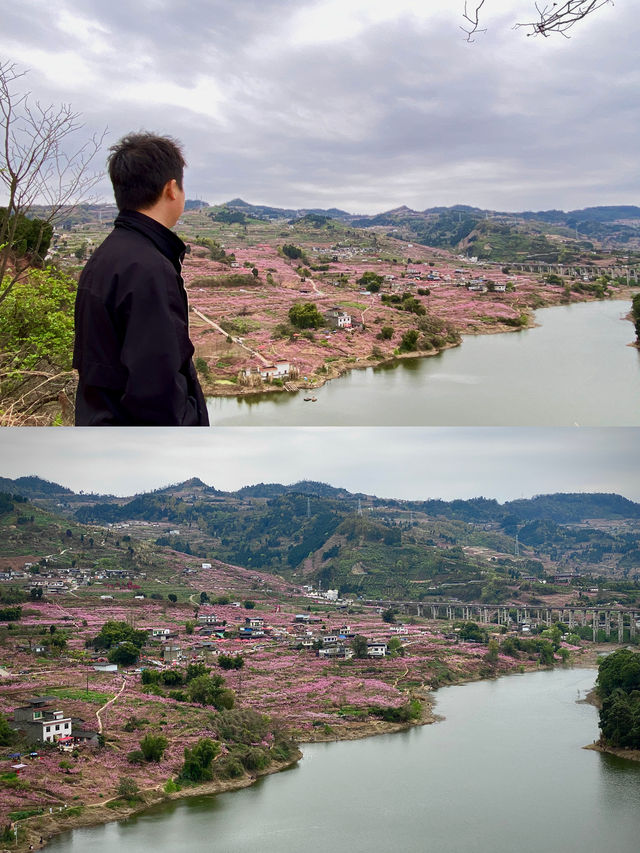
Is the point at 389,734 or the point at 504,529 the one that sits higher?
the point at 504,529

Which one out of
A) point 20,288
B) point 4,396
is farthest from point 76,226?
point 4,396

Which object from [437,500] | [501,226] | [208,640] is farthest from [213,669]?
[501,226]

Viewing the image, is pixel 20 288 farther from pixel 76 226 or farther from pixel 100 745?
pixel 76 226

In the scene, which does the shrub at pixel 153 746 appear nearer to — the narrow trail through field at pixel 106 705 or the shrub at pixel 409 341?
the narrow trail through field at pixel 106 705

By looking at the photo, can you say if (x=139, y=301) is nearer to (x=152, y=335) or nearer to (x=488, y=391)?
(x=152, y=335)

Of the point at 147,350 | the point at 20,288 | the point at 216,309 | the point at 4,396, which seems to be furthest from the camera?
the point at 216,309

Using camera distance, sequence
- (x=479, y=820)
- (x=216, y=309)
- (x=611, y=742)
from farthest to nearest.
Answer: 1. (x=216, y=309)
2. (x=611, y=742)
3. (x=479, y=820)

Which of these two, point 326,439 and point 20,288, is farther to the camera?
point 20,288
